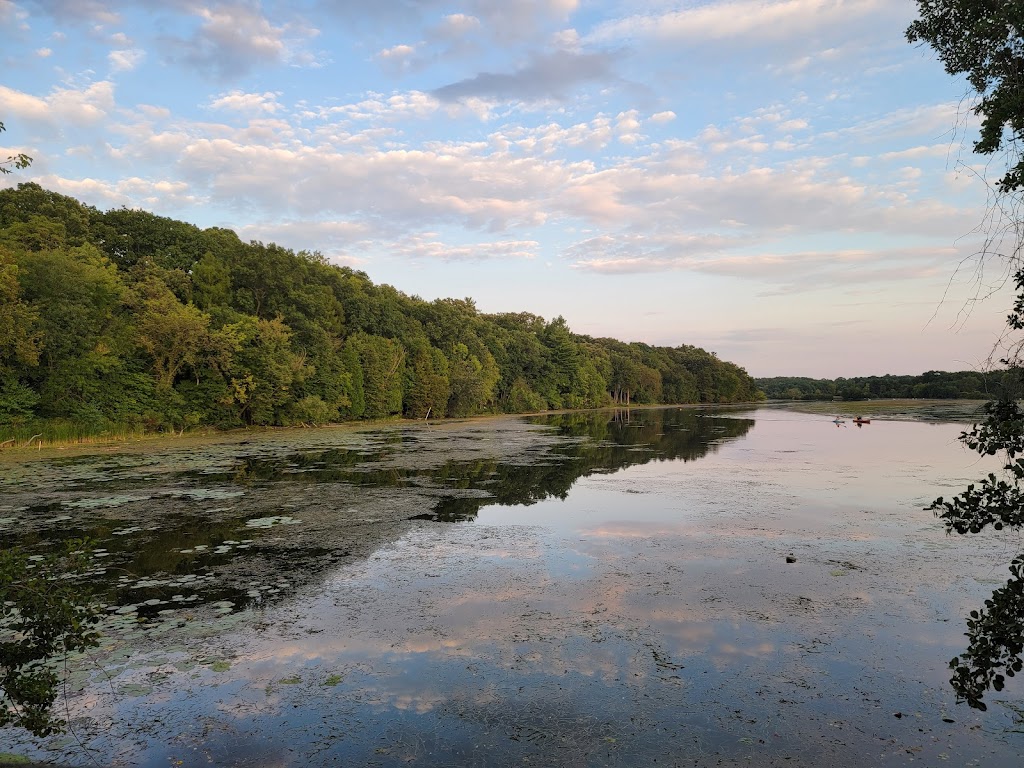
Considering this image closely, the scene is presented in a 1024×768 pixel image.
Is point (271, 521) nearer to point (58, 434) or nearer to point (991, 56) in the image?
point (991, 56)

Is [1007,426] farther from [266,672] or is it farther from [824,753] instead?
[266,672]

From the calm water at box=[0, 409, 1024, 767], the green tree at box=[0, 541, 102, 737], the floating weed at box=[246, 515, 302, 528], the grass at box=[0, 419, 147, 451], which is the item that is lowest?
the floating weed at box=[246, 515, 302, 528]

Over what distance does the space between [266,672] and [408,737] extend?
2.13 metres

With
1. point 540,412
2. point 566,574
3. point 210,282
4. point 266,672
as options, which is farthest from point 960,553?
point 540,412

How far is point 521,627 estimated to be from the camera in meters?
7.54

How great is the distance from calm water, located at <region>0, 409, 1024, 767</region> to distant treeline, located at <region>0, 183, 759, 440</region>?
55.0ft

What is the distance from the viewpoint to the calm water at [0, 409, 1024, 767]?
16.5 feet

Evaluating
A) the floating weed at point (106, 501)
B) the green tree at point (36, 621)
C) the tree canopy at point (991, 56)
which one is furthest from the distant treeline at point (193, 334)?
the tree canopy at point (991, 56)

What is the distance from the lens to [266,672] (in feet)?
20.7

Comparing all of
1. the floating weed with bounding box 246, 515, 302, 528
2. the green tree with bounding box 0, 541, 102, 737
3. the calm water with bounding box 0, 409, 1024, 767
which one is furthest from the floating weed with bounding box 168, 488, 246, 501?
the green tree with bounding box 0, 541, 102, 737

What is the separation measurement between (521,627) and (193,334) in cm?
3648

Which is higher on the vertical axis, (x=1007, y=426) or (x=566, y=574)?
(x=1007, y=426)

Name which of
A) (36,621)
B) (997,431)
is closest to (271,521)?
(36,621)

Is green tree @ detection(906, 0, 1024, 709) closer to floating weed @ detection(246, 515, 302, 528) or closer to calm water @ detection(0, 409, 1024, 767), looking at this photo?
calm water @ detection(0, 409, 1024, 767)
